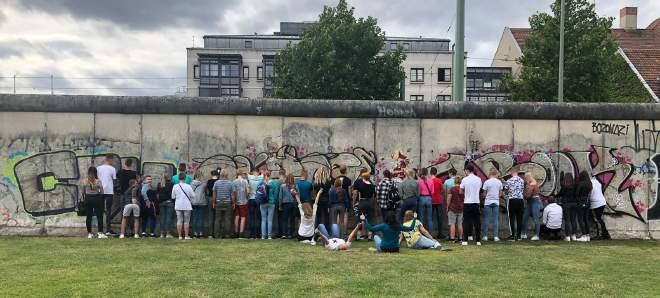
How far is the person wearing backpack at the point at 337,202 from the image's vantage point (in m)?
12.1

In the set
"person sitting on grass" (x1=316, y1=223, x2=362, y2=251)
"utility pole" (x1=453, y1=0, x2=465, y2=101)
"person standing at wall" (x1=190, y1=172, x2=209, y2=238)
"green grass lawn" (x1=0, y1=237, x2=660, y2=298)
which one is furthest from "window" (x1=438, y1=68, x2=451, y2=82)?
"person sitting on grass" (x1=316, y1=223, x2=362, y2=251)

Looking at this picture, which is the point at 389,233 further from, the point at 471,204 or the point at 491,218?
the point at 491,218

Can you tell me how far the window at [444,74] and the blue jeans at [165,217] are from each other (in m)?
60.9

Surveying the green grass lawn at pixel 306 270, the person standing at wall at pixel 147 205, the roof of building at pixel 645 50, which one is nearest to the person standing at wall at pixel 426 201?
the green grass lawn at pixel 306 270

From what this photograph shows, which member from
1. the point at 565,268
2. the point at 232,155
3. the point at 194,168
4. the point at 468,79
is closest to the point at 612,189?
the point at 565,268

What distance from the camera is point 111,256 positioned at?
9625mm

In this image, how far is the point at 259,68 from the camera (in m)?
71.8

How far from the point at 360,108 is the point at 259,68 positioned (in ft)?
197

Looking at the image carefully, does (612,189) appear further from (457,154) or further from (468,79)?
(468,79)

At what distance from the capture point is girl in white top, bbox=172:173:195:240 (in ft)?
39.5

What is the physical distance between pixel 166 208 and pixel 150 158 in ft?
4.26

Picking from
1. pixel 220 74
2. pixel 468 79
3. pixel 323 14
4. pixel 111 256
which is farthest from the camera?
pixel 220 74

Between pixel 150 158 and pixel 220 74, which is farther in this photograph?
pixel 220 74

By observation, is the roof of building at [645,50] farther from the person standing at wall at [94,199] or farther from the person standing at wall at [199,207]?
the person standing at wall at [94,199]
